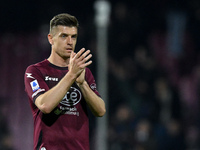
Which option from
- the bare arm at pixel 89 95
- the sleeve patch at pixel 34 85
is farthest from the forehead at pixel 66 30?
the sleeve patch at pixel 34 85

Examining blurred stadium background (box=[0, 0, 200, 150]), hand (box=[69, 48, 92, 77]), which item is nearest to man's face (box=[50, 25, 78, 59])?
hand (box=[69, 48, 92, 77])

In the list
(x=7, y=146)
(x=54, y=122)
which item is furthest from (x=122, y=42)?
(x=54, y=122)

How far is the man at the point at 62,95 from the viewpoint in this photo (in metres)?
3.40

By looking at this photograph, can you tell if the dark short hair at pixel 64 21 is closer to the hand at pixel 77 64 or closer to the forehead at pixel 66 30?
the forehead at pixel 66 30

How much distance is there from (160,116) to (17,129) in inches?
119

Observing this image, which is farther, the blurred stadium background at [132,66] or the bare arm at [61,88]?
the blurred stadium background at [132,66]

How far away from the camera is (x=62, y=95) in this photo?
11.0ft

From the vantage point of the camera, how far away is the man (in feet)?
11.2

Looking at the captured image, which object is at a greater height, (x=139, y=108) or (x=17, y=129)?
(x=139, y=108)

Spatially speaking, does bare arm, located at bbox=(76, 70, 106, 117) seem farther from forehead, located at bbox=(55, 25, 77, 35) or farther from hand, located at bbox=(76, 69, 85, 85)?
forehead, located at bbox=(55, 25, 77, 35)

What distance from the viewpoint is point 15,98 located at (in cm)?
1062

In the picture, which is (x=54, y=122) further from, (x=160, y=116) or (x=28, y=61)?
(x=28, y=61)

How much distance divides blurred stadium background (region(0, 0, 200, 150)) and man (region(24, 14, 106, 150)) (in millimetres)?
5004

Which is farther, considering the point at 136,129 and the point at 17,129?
the point at 17,129
